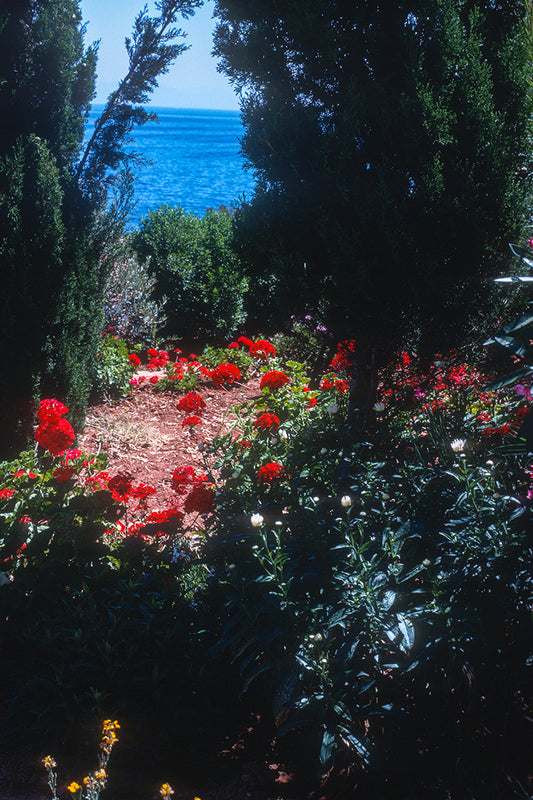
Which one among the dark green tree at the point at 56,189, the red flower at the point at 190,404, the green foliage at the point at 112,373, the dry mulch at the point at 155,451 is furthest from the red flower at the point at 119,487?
the green foliage at the point at 112,373

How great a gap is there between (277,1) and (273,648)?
372 centimetres

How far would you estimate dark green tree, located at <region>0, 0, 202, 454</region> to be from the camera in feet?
14.6

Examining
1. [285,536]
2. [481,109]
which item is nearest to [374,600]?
[285,536]

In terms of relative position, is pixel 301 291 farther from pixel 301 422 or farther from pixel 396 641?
pixel 396 641

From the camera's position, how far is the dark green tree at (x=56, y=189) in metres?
4.46

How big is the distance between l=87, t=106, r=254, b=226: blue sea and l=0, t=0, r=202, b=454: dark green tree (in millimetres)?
432

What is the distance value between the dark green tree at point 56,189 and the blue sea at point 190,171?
1.42 feet

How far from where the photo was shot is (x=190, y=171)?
55.2 metres

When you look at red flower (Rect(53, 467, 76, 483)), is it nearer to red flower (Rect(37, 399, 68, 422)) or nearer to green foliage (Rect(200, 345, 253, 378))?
red flower (Rect(37, 399, 68, 422))

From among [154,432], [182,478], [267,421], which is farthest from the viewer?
[154,432]

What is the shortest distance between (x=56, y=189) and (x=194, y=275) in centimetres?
453

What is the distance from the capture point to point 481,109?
316 cm

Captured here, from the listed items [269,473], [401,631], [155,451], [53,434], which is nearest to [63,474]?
[53,434]

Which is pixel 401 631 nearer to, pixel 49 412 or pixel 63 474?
pixel 63 474
